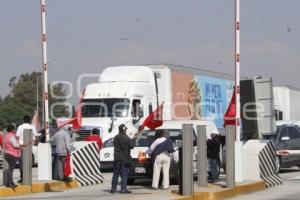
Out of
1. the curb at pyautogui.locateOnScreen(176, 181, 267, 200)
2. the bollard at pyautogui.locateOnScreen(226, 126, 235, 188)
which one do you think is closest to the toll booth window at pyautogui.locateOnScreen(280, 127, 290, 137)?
the curb at pyautogui.locateOnScreen(176, 181, 267, 200)

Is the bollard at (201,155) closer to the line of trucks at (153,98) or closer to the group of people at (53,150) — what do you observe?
the group of people at (53,150)

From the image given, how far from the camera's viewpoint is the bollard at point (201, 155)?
17891 millimetres

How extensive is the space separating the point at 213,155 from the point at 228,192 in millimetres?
2576

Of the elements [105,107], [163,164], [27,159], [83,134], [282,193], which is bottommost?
[282,193]

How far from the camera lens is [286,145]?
25797 mm

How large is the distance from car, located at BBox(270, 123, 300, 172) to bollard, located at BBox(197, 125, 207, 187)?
772 centimetres

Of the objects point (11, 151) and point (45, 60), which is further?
point (45, 60)

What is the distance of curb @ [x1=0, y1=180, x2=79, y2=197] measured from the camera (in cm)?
1789

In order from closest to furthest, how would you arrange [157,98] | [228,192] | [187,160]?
[187,160] → [228,192] → [157,98]

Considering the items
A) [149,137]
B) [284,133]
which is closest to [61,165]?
[149,137]

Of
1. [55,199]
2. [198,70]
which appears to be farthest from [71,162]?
[198,70]

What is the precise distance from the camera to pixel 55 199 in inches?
675

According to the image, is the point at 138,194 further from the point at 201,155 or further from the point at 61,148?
the point at 61,148

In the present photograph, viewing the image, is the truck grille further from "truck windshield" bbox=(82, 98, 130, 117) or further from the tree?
the tree
